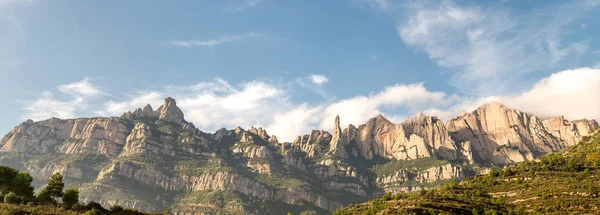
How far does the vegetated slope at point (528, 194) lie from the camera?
4281 inches

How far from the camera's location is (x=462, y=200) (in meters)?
128

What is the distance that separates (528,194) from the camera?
123938 mm

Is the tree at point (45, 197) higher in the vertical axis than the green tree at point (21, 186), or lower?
lower

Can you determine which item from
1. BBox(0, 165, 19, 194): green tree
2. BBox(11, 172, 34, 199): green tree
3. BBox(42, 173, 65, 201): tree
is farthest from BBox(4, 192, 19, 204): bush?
BBox(0, 165, 19, 194): green tree

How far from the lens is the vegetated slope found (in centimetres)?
10875

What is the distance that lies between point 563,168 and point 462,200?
54.6 m

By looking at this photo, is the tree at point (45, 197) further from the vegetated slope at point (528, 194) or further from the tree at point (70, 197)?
the vegetated slope at point (528, 194)

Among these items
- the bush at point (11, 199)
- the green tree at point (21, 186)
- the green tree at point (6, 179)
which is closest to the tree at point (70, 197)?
the green tree at point (21, 186)

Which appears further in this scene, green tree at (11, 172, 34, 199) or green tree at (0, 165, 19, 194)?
→ green tree at (0, 165, 19, 194)

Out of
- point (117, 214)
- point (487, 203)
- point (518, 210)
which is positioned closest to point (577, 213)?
point (518, 210)

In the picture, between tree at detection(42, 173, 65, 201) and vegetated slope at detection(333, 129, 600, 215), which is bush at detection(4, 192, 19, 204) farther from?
vegetated slope at detection(333, 129, 600, 215)

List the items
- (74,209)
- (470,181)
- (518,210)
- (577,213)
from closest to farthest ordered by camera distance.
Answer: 1. (74,209)
2. (577,213)
3. (518,210)
4. (470,181)

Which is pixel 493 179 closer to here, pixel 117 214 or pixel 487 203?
pixel 487 203

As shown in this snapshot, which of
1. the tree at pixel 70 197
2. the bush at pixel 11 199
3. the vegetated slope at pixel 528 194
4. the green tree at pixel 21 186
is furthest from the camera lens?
the vegetated slope at pixel 528 194
